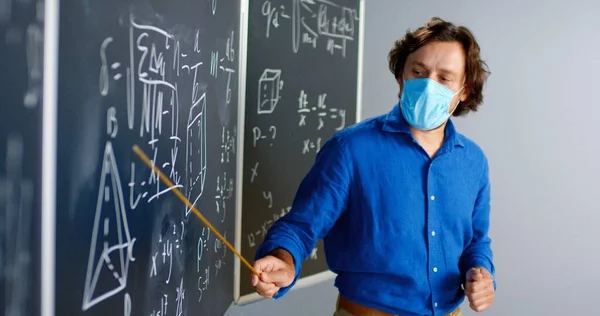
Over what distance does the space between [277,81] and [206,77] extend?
760mm

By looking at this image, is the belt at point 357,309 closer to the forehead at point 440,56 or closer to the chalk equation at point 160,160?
the chalk equation at point 160,160

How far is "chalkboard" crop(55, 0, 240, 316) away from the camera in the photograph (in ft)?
2.69

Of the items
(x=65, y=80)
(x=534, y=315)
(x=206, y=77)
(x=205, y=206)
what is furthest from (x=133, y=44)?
(x=534, y=315)

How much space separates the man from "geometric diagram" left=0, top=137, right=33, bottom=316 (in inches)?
31.8

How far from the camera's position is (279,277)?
1.34 meters

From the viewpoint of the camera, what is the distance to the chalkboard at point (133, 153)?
0.82m

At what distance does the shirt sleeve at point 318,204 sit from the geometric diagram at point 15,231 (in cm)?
78

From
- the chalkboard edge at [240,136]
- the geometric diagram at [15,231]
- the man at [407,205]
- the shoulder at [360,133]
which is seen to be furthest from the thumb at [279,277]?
the chalkboard edge at [240,136]

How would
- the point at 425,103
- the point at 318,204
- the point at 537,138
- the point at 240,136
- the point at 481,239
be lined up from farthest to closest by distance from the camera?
1. the point at 537,138
2. the point at 240,136
3. the point at 481,239
4. the point at 425,103
5. the point at 318,204

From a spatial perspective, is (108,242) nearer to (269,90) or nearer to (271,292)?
(271,292)

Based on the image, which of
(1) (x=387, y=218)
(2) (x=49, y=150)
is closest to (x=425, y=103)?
(1) (x=387, y=218)

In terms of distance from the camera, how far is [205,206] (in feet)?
5.38

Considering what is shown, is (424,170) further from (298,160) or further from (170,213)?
(298,160)

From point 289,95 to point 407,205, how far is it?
898 mm
